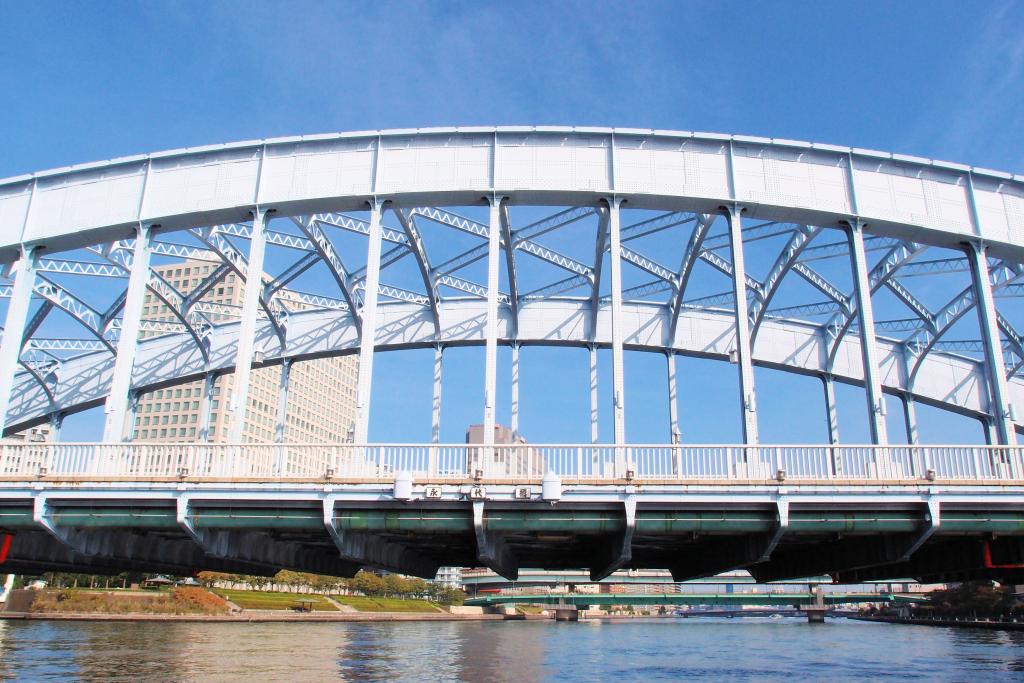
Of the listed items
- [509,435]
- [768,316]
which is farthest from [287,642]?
[768,316]

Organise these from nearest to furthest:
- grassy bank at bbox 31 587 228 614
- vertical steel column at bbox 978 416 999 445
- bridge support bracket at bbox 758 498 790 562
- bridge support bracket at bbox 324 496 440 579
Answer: bridge support bracket at bbox 758 498 790 562 → bridge support bracket at bbox 324 496 440 579 → vertical steel column at bbox 978 416 999 445 → grassy bank at bbox 31 587 228 614

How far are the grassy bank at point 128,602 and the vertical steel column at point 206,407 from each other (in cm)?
3380

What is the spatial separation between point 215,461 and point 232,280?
135 metres

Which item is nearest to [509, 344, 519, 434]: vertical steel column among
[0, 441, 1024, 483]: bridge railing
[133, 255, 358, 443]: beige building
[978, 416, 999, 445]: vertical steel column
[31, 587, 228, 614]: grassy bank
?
[0, 441, 1024, 483]: bridge railing

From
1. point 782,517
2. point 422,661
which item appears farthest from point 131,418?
point 782,517

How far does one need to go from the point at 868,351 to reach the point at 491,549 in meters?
11.8

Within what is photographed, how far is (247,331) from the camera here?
899 inches

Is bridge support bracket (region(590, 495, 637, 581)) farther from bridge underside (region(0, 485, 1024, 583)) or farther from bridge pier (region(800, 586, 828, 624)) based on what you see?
bridge pier (region(800, 586, 828, 624))

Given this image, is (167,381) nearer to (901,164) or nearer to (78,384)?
(78,384)

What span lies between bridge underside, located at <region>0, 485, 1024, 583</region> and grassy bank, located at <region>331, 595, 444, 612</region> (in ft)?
283

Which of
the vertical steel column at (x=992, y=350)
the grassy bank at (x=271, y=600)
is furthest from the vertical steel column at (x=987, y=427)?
the grassy bank at (x=271, y=600)

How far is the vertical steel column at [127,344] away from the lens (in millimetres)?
22306

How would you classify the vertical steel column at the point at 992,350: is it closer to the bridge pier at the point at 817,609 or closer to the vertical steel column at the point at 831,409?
the vertical steel column at the point at 831,409

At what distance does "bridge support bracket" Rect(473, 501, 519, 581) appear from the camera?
1720 centimetres
